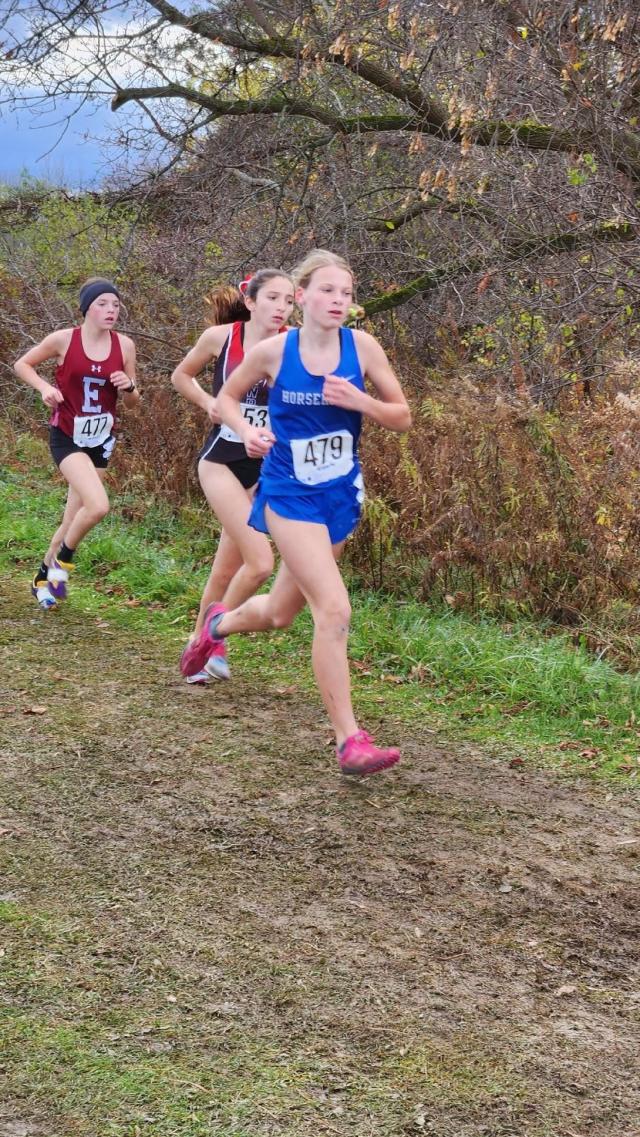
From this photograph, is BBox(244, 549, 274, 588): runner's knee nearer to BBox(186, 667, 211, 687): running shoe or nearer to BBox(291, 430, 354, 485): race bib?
BBox(186, 667, 211, 687): running shoe

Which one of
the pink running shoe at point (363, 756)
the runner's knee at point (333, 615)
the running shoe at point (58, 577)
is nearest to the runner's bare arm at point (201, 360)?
the runner's knee at point (333, 615)

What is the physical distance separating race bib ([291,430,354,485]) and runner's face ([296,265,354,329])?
0.45 m

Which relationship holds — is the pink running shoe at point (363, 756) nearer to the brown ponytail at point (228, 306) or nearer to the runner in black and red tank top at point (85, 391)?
the brown ponytail at point (228, 306)

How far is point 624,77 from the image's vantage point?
26.4 feet

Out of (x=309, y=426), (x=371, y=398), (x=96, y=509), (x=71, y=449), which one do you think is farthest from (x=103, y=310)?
(x=371, y=398)

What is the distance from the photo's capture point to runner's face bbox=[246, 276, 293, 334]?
19.0ft

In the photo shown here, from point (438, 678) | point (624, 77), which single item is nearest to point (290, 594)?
point (438, 678)

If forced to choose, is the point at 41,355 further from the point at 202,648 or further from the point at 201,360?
the point at 202,648

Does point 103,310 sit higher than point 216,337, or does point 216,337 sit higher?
point 103,310

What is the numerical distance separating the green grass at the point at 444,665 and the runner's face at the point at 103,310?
6.13ft

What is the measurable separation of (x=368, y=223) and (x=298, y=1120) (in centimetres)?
901

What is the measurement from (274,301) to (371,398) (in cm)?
131

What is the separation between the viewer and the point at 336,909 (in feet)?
13.1

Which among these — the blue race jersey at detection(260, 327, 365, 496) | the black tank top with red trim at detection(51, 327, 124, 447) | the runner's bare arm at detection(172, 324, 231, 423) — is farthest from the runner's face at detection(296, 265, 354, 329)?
the black tank top with red trim at detection(51, 327, 124, 447)
